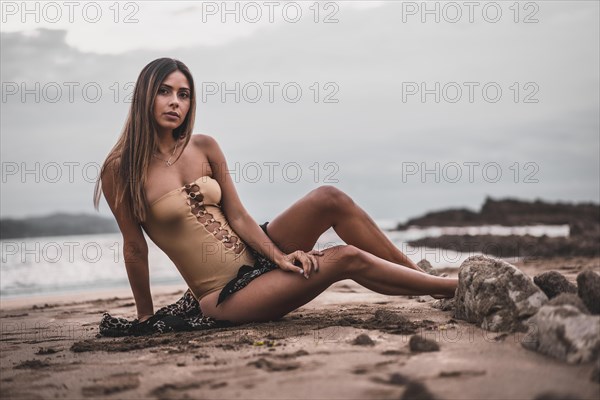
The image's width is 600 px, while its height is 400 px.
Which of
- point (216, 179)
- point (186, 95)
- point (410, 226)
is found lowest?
point (410, 226)

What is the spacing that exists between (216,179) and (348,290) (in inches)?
91.6

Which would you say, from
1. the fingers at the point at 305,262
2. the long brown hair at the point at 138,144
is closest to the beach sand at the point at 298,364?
the fingers at the point at 305,262

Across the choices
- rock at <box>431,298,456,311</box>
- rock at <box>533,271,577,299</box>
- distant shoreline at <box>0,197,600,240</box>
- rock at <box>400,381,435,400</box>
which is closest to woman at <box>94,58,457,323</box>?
rock at <box>431,298,456,311</box>

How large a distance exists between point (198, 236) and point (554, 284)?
2021mm

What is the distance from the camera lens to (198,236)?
11.3 ft

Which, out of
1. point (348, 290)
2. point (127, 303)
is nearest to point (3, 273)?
point (127, 303)

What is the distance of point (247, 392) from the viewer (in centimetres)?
202

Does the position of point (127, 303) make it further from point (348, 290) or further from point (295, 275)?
point (295, 275)

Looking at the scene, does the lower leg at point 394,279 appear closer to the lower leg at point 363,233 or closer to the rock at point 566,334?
the lower leg at point 363,233

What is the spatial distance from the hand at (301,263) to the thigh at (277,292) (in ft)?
0.11

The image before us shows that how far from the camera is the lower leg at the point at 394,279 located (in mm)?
3242

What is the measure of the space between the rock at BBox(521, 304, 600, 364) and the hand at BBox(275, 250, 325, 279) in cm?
121

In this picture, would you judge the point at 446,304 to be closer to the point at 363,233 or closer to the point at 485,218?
the point at 363,233

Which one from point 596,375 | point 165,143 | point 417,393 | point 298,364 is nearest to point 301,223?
point 165,143
